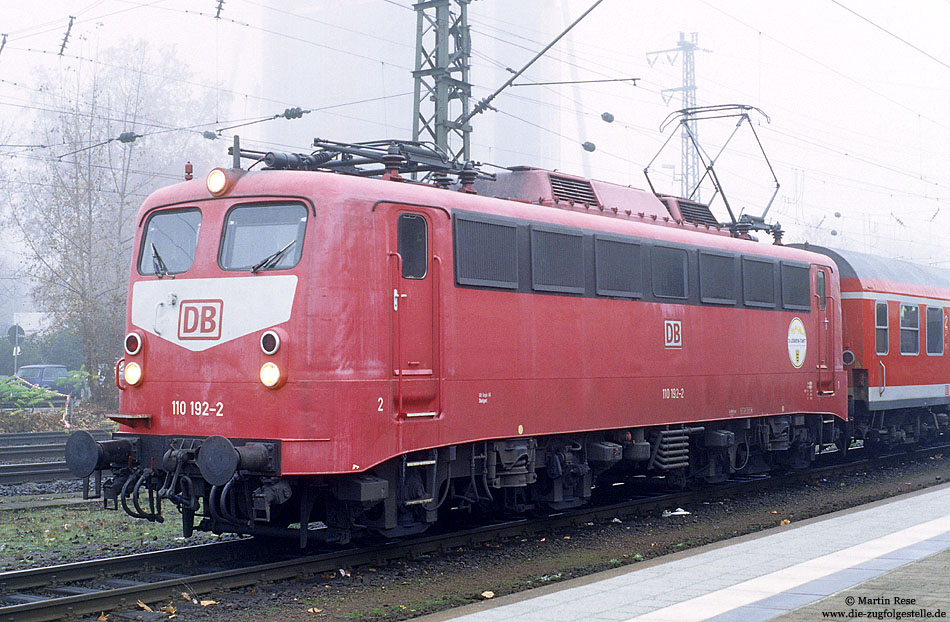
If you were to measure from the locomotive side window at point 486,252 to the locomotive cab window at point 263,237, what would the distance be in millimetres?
1650

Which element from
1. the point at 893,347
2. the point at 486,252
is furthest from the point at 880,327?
the point at 486,252

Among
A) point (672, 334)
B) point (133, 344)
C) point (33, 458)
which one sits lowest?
point (33, 458)

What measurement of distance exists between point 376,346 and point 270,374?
941 millimetres

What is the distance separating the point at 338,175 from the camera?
9508 mm

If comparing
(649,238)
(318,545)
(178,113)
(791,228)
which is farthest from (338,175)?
(791,228)

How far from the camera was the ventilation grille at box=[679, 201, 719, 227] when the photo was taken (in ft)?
49.5

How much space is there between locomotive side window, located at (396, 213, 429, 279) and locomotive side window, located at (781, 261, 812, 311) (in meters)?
7.82

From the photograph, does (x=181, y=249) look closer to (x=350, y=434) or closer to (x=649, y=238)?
(x=350, y=434)

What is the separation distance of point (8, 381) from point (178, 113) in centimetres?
2376

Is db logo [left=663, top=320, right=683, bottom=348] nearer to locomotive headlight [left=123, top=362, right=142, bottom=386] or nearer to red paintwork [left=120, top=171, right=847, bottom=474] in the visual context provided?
red paintwork [left=120, top=171, right=847, bottom=474]

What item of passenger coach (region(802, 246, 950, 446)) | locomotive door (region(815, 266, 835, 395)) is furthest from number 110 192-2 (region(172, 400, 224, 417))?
passenger coach (region(802, 246, 950, 446))

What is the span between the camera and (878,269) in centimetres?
1997

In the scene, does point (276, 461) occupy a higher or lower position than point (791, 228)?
lower

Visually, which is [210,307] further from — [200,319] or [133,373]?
[133,373]
